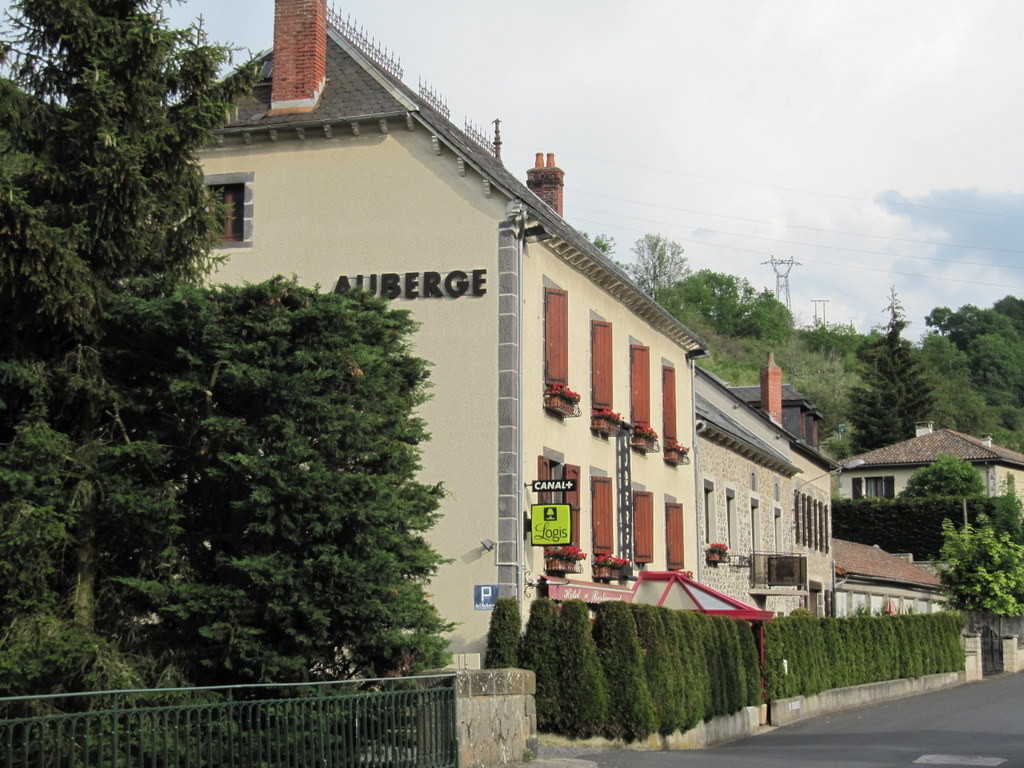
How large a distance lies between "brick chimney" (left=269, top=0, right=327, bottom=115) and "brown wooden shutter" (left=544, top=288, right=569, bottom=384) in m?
5.03

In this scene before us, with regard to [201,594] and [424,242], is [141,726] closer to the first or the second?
[201,594]

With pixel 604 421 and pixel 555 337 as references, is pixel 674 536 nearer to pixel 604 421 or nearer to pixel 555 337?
pixel 604 421

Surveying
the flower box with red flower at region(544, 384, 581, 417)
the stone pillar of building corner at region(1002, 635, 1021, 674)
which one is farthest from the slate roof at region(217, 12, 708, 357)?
the stone pillar of building corner at region(1002, 635, 1021, 674)

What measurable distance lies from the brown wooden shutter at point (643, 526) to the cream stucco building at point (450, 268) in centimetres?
152

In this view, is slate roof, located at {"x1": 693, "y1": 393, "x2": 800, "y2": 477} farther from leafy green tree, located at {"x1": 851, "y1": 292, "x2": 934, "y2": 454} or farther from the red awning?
leafy green tree, located at {"x1": 851, "y1": 292, "x2": 934, "y2": 454}

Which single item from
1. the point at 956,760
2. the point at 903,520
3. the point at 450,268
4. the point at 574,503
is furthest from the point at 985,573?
the point at 956,760

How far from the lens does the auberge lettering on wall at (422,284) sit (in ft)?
69.7

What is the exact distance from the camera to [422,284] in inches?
843

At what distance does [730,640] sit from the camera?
23.6 m

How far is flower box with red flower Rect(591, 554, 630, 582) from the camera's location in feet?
77.5

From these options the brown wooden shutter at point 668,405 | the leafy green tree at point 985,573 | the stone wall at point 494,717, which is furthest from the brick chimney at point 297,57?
the leafy green tree at point 985,573

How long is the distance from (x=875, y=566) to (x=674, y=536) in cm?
2394

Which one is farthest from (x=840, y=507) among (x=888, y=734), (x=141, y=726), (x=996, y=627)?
(x=141, y=726)

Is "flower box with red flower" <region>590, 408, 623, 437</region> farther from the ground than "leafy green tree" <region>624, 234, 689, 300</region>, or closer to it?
closer to it
